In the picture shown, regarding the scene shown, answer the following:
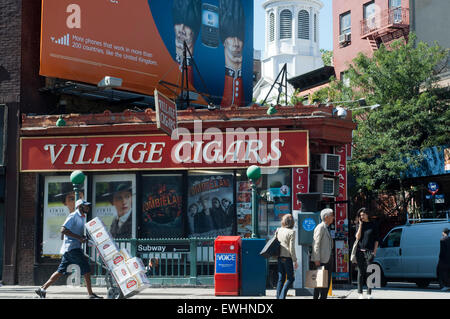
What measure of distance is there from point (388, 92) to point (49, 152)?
15560mm

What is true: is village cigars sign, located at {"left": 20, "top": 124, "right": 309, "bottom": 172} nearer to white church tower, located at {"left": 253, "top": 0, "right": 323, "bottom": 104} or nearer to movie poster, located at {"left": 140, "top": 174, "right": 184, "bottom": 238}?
movie poster, located at {"left": 140, "top": 174, "right": 184, "bottom": 238}

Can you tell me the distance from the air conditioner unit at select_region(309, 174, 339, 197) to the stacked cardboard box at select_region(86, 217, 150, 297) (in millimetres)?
7099

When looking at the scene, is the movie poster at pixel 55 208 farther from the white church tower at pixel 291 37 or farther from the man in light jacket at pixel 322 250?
the white church tower at pixel 291 37

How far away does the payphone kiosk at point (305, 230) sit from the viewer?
48.0 ft

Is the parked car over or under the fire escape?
under

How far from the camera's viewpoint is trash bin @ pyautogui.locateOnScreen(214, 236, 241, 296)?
15.1 m

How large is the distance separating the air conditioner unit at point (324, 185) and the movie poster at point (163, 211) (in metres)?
3.70

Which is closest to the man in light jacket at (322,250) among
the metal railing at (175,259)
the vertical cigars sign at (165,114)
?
the metal railing at (175,259)

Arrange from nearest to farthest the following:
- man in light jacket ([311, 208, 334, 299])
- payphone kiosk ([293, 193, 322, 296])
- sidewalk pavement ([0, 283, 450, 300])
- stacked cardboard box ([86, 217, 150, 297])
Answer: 1. man in light jacket ([311, 208, 334, 299])
2. stacked cardboard box ([86, 217, 150, 297])
3. payphone kiosk ([293, 193, 322, 296])
4. sidewalk pavement ([0, 283, 450, 300])

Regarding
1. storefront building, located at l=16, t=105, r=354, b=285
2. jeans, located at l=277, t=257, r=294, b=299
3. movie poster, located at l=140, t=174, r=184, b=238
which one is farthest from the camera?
movie poster, located at l=140, t=174, r=184, b=238

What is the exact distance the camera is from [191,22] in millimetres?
25766

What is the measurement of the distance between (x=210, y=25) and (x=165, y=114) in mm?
9717

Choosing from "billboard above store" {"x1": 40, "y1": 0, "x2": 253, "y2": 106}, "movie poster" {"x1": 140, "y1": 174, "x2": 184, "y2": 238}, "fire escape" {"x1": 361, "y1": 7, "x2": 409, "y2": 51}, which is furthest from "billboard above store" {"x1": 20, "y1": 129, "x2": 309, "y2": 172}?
"fire escape" {"x1": 361, "y1": 7, "x2": 409, "y2": 51}

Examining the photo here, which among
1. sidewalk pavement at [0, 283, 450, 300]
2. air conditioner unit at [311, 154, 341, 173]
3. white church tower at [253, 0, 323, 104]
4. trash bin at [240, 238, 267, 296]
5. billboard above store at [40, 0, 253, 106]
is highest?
white church tower at [253, 0, 323, 104]
